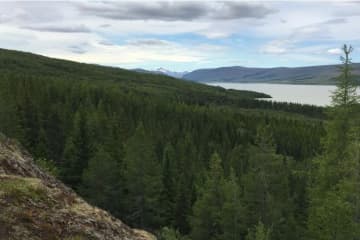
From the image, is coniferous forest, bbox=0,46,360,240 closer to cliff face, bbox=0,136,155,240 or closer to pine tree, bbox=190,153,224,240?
pine tree, bbox=190,153,224,240

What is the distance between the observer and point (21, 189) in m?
10.6

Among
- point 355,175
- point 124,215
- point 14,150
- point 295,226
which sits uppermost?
point 14,150

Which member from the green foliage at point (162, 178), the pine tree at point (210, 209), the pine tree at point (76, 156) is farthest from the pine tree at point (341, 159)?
the pine tree at point (76, 156)

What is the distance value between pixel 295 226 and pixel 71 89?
304 ft

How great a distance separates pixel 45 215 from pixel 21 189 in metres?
1.12

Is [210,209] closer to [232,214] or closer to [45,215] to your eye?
[232,214]

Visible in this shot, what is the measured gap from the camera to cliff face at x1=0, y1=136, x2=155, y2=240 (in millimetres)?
9405

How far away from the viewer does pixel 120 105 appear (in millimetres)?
112500

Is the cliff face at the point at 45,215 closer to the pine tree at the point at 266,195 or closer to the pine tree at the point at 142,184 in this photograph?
the pine tree at the point at 266,195

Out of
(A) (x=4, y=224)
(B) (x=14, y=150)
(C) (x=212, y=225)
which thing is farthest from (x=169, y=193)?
(A) (x=4, y=224)

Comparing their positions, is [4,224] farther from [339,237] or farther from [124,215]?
[124,215]

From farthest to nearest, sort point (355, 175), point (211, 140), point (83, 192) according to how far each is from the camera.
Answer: point (211, 140)
point (83, 192)
point (355, 175)

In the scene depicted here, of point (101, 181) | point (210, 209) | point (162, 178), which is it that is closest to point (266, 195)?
point (210, 209)

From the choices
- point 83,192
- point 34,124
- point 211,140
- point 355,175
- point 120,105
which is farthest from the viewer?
point 120,105
